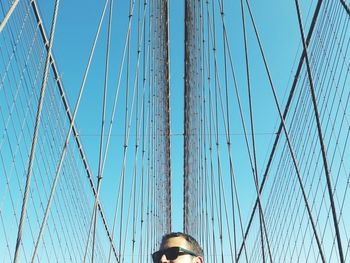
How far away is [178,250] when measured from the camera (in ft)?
3.29

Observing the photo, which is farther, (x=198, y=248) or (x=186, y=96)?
(x=186, y=96)

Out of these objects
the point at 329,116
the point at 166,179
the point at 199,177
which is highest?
the point at 166,179

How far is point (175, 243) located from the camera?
102 cm

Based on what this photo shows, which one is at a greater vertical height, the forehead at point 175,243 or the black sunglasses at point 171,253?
the forehead at point 175,243

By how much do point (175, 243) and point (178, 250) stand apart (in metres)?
0.02

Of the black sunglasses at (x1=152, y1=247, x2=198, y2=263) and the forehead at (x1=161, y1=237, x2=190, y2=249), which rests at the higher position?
the forehead at (x1=161, y1=237, x2=190, y2=249)

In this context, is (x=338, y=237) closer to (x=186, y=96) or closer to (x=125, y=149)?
(x=125, y=149)

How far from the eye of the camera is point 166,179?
15.0 metres

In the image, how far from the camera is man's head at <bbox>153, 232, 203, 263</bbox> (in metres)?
0.98

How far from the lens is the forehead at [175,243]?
40.0 inches

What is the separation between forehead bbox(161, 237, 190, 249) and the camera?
102 centimetres

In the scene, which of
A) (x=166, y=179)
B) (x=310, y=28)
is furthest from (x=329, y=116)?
(x=166, y=179)

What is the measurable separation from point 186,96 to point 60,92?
626 cm

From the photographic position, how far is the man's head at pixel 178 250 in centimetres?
98
